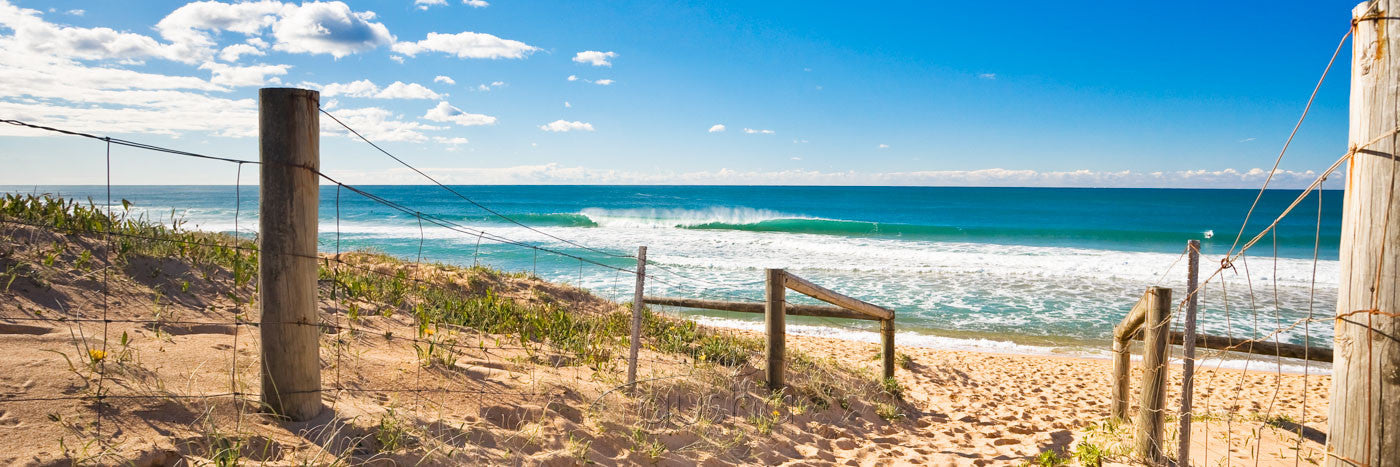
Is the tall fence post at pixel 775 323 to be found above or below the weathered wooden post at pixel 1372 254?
below

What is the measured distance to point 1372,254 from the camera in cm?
208

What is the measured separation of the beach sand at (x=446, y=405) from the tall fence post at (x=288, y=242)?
248mm

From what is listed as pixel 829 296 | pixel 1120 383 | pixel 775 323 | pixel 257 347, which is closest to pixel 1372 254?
pixel 775 323

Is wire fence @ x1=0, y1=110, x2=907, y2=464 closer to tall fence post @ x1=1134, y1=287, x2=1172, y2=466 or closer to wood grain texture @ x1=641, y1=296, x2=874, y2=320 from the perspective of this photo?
wood grain texture @ x1=641, y1=296, x2=874, y2=320

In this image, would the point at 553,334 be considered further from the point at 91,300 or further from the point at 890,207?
the point at 890,207

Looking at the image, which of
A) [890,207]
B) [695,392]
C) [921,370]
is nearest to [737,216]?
[890,207]

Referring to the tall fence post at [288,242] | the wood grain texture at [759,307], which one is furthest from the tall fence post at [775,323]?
the tall fence post at [288,242]

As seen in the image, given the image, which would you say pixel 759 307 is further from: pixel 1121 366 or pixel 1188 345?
Answer: pixel 1188 345

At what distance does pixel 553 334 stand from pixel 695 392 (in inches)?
65.4

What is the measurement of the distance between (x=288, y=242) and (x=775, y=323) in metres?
3.67

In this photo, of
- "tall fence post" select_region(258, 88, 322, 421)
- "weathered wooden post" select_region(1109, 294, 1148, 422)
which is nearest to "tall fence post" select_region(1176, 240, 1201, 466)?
"weathered wooden post" select_region(1109, 294, 1148, 422)

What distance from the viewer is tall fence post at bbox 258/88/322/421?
280cm

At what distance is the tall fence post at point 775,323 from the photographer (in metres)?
5.43

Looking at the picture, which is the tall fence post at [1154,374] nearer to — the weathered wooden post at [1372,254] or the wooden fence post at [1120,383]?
the wooden fence post at [1120,383]
